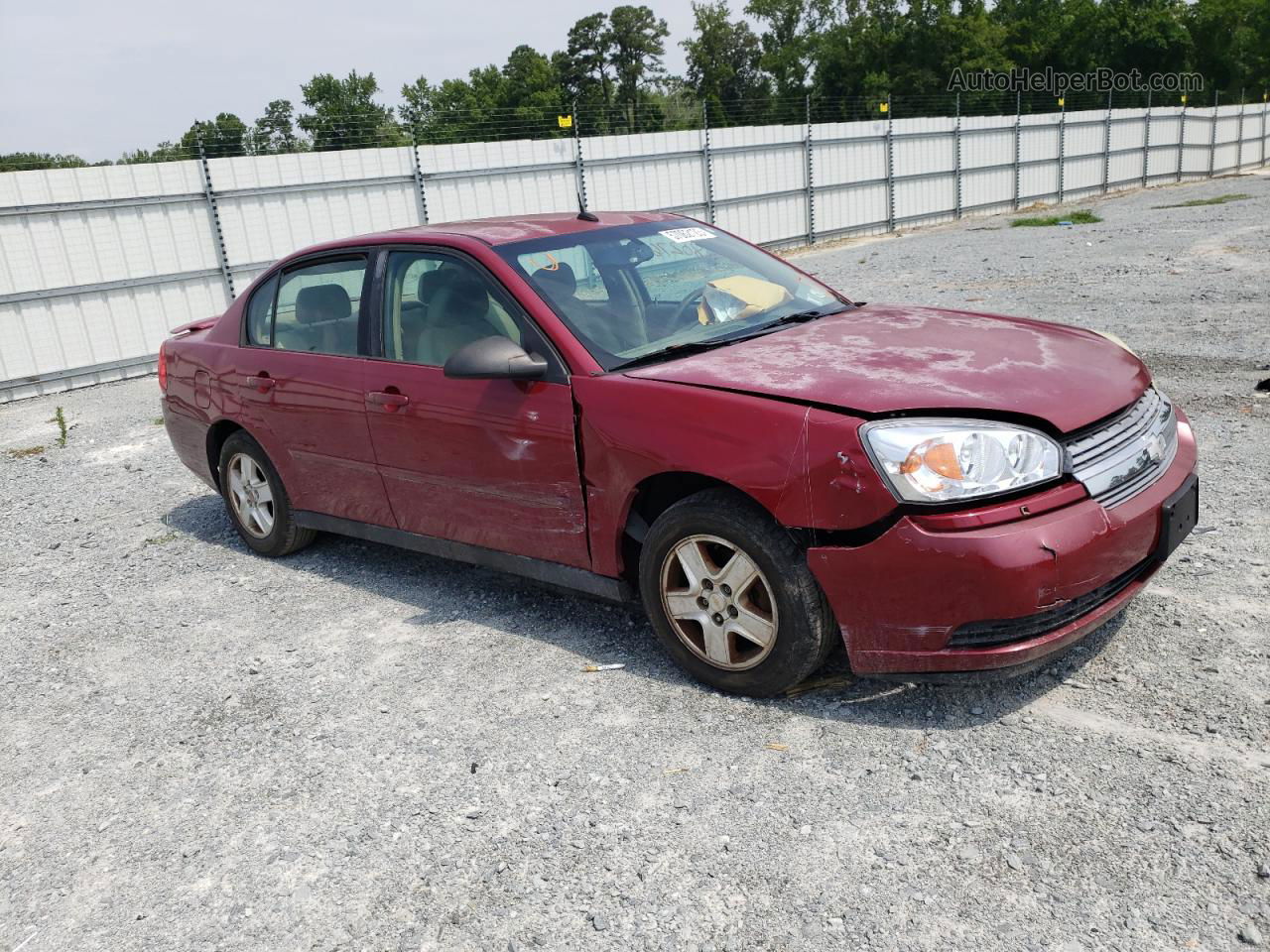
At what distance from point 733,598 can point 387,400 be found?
1870mm

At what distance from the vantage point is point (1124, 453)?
10.9 ft

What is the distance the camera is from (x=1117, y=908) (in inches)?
95.9

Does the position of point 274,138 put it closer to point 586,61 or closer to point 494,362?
point 494,362

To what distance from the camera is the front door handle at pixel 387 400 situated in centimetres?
445

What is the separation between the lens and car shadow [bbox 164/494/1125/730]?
11.3 feet

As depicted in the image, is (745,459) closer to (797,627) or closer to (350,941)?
(797,627)

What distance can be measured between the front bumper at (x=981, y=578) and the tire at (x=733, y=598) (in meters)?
0.11

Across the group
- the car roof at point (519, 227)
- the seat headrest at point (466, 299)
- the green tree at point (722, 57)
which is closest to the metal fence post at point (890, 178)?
the car roof at point (519, 227)

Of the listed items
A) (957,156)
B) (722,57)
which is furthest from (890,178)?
(722,57)

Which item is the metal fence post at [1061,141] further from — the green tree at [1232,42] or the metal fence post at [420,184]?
the green tree at [1232,42]

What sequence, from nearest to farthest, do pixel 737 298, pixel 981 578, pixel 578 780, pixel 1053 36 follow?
pixel 981 578
pixel 578 780
pixel 737 298
pixel 1053 36

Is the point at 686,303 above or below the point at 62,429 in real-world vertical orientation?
above

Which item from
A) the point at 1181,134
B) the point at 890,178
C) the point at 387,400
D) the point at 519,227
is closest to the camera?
the point at 387,400

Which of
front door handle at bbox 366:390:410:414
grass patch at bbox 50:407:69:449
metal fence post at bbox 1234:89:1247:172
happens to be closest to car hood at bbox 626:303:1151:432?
front door handle at bbox 366:390:410:414
